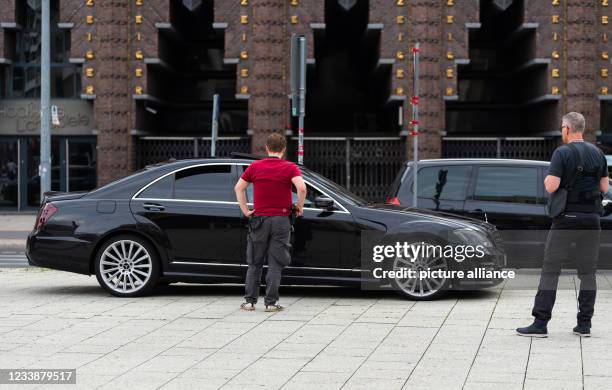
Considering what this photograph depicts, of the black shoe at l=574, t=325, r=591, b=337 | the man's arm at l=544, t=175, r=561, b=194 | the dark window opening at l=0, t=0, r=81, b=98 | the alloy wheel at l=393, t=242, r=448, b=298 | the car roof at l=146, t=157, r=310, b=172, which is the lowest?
the black shoe at l=574, t=325, r=591, b=337

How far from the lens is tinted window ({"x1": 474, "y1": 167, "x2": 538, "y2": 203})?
1299cm

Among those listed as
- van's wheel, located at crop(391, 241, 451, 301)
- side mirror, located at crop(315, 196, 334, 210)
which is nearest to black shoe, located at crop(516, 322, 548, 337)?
van's wheel, located at crop(391, 241, 451, 301)

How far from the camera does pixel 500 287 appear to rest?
1188 centimetres

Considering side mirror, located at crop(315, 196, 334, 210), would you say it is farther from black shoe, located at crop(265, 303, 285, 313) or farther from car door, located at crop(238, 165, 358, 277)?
black shoe, located at crop(265, 303, 285, 313)

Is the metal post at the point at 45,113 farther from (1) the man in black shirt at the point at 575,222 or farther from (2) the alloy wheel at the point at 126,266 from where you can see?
(1) the man in black shirt at the point at 575,222

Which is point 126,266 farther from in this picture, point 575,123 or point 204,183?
point 575,123

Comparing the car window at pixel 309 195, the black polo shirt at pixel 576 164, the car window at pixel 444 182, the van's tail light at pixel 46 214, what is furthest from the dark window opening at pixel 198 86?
the black polo shirt at pixel 576 164

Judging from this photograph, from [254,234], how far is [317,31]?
20.1 m

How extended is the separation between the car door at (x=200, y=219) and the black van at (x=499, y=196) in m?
2.96

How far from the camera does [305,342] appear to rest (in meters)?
7.95

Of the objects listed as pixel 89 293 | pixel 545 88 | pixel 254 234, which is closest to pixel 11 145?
pixel 545 88

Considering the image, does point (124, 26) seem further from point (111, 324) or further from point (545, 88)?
point (111, 324)

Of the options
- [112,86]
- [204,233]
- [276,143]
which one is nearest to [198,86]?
[112,86]

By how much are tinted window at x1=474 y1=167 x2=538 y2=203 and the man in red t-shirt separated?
14.0ft
